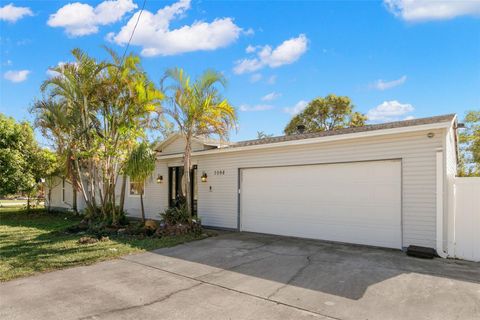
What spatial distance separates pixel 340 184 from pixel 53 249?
746 centimetres

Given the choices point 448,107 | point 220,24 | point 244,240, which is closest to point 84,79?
point 220,24

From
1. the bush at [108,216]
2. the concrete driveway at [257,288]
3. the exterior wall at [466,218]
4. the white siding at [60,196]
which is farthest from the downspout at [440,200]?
the white siding at [60,196]

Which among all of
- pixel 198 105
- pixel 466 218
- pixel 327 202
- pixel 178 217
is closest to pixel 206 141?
pixel 198 105

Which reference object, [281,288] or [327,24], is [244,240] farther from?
[327,24]

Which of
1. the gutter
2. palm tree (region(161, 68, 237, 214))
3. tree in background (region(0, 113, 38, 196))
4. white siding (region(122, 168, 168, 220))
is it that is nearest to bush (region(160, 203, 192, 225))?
palm tree (region(161, 68, 237, 214))

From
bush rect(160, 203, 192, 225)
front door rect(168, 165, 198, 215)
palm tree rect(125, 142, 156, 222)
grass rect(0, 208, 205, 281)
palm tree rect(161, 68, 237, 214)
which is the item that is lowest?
grass rect(0, 208, 205, 281)

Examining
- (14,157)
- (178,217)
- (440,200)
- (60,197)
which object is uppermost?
(14,157)

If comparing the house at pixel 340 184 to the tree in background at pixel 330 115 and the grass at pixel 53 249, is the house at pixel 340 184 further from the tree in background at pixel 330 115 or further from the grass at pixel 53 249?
the tree in background at pixel 330 115

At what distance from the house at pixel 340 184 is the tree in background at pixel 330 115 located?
51.8 feet

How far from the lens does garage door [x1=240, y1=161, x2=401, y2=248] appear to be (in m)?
7.40

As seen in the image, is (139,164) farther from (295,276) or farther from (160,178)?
(295,276)

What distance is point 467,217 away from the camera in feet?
20.7

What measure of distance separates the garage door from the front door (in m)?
2.39

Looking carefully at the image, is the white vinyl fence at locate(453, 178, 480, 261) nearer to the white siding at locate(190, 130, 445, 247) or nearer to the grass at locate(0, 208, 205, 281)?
the white siding at locate(190, 130, 445, 247)
